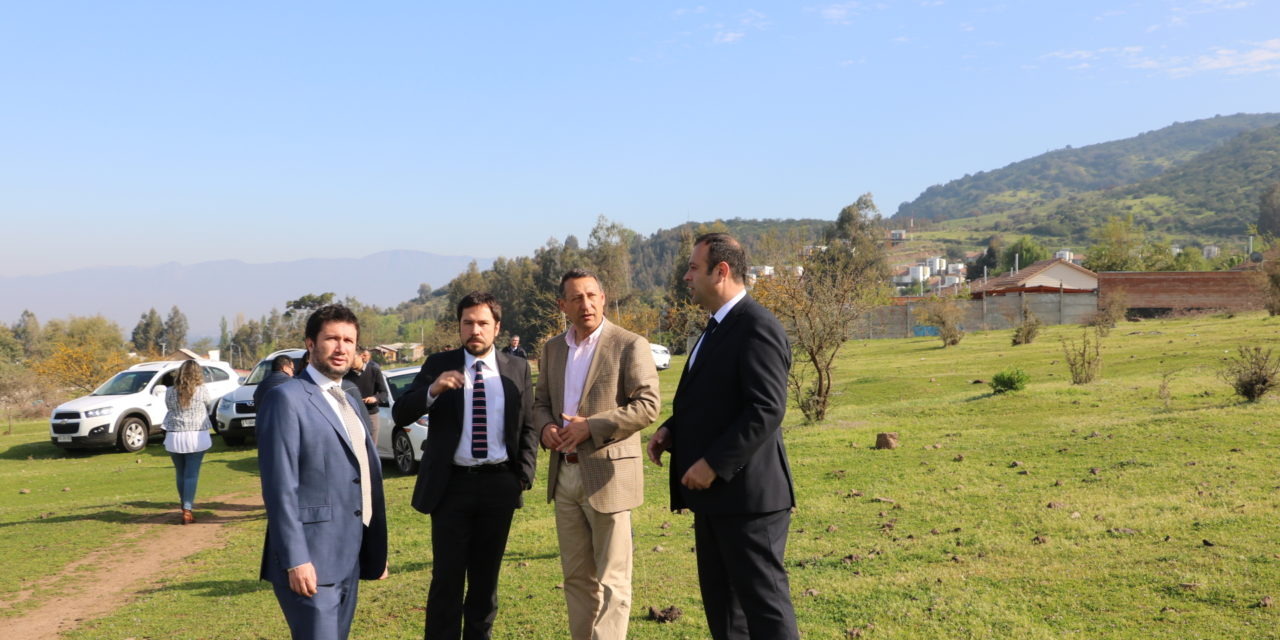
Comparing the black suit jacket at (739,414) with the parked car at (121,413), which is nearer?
the black suit jacket at (739,414)

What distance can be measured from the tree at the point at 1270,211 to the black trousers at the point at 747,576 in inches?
6463

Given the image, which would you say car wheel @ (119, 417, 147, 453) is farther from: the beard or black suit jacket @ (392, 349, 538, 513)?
the beard

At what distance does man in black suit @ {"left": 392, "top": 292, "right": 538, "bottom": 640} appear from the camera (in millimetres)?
4633

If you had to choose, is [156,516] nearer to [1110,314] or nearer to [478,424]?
[478,424]

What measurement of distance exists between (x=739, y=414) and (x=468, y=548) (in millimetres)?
1878

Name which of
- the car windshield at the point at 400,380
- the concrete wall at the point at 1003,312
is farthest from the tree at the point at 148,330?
the car windshield at the point at 400,380

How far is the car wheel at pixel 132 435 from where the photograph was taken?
61.0ft

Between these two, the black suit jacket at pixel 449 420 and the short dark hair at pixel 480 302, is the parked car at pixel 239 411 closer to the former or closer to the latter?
the black suit jacket at pixel 449 420

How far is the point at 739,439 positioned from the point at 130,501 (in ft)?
37.8

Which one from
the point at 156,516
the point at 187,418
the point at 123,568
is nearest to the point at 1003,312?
the point at 156,516

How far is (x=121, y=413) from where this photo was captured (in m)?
18.5

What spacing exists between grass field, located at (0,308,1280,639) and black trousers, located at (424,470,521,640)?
857 mm

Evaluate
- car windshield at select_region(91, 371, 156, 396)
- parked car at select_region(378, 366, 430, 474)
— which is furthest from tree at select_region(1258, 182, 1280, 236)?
car windshield at select_region(91, 371, 156, 396)

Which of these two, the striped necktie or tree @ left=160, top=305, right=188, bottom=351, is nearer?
the striped necktie
